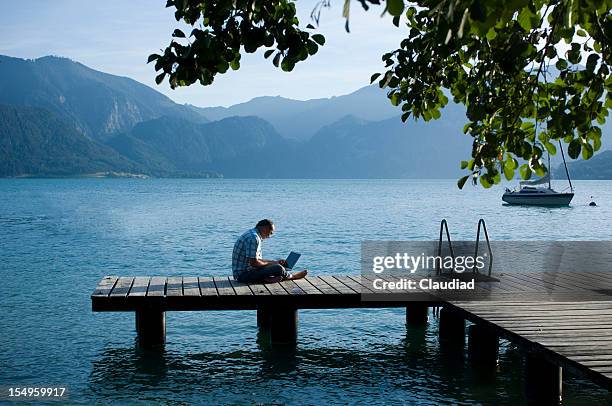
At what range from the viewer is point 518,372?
12.6 metres

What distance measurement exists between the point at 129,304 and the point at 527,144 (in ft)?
28.3

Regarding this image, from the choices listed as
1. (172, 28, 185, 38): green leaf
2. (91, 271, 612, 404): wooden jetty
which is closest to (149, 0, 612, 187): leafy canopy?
(172, 28, 185, 38): green leaf

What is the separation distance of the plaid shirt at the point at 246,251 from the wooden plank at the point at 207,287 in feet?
1.65

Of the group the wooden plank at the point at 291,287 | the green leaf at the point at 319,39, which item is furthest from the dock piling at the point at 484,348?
the green leaf at the point at 319,39

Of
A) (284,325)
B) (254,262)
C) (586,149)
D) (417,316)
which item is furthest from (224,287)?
(586,149)

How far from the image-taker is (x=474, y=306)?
1201 centimetres

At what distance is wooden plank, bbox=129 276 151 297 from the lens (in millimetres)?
12709

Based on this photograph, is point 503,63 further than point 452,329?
No

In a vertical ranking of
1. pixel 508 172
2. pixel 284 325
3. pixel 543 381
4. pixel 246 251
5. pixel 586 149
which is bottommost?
pixel 284 325

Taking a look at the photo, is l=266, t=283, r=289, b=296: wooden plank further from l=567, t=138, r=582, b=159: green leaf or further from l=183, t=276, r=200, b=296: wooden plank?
l=567, t=138, r=582, b=159: green leaf

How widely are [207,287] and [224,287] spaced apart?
30cm

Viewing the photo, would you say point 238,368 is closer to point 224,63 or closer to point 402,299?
point 402,299

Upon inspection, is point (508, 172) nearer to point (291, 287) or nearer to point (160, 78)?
point (160, 78)

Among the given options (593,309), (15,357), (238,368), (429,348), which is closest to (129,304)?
(238,368)
